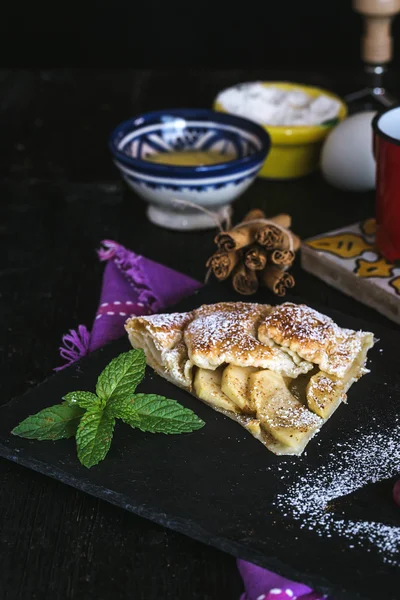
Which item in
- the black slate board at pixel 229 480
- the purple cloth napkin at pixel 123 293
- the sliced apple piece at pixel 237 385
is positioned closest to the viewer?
the black slate board at pixel 229 480

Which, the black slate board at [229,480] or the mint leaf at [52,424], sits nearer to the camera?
the black slate board at [229,480]

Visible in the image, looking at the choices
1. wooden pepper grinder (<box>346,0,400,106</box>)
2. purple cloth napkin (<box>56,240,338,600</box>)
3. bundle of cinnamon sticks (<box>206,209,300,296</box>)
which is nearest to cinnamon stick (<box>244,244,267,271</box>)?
bundle of cinnamon sticks (<box>206,209,300,296</box>)

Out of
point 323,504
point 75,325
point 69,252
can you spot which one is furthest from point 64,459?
point 69,252

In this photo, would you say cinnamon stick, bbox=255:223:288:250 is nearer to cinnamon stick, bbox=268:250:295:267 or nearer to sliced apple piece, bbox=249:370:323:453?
cinnamon stick, bbox=268:250:295:267

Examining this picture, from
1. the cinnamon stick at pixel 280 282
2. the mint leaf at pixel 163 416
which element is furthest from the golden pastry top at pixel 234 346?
the cinnamon stick at pixel 280 282

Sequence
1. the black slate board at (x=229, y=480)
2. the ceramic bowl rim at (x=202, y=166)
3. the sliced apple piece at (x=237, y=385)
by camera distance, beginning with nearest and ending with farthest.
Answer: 1. the black slate board at (x=229, y=480)
2. the sliced apple piece at (x=237, y=385)
3. the ceramic bowl rim at (x=202, y=166)

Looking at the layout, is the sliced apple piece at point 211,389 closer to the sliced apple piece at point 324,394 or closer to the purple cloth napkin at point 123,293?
the sliced apple piece at point 324,394

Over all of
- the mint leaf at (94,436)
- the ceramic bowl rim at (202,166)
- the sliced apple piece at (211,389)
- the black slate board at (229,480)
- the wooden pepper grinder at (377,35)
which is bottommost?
the black slate board at (229,480)
